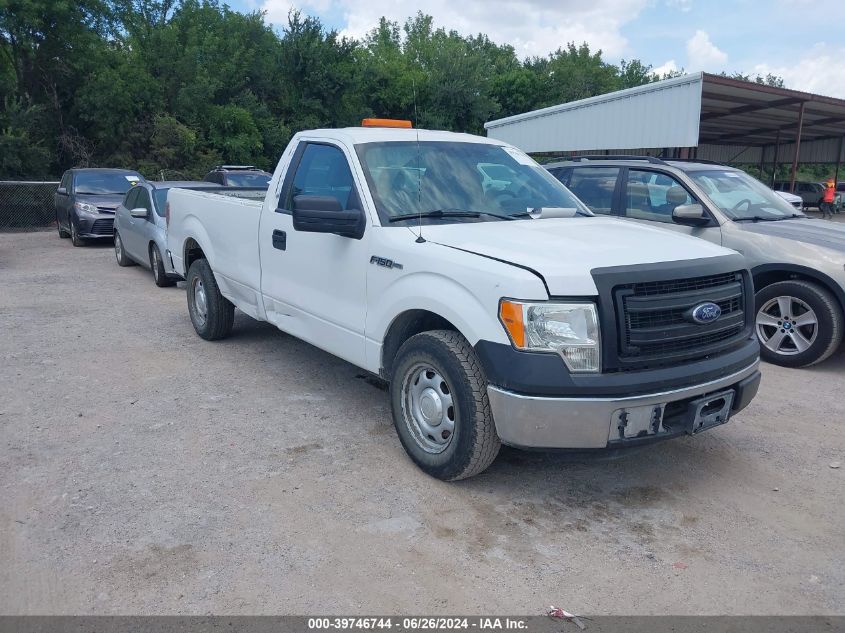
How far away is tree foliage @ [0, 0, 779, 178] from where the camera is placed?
958 inches

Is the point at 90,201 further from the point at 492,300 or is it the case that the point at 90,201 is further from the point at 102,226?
the point at 492,300

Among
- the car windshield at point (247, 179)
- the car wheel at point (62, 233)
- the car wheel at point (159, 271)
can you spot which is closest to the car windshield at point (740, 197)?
the car wheel at point (159, 271)

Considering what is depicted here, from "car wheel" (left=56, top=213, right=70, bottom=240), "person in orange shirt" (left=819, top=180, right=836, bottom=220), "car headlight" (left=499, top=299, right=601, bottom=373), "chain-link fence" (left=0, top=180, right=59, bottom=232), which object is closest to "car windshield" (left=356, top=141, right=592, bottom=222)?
"car headlight" (left=499, top=299, right=601, bottom=373)

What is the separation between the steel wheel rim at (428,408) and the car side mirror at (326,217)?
1033 mm

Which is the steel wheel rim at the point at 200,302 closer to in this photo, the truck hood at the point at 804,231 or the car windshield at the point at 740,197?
the car windshield at the point at 740,197

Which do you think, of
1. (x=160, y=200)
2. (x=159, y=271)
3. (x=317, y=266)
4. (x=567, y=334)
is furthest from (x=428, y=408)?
(x=160, y=200)

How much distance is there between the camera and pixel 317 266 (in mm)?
5000

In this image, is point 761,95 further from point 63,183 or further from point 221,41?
point 221,41

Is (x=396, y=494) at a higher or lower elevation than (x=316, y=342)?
lower

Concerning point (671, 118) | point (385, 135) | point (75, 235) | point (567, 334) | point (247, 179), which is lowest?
point (75, 235)

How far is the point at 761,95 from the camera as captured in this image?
67.4 feet

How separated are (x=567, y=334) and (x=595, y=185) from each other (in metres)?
5.12

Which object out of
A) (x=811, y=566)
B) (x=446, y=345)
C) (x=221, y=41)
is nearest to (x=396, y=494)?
(x=446, y=345)

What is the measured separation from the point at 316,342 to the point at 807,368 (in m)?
4.58
